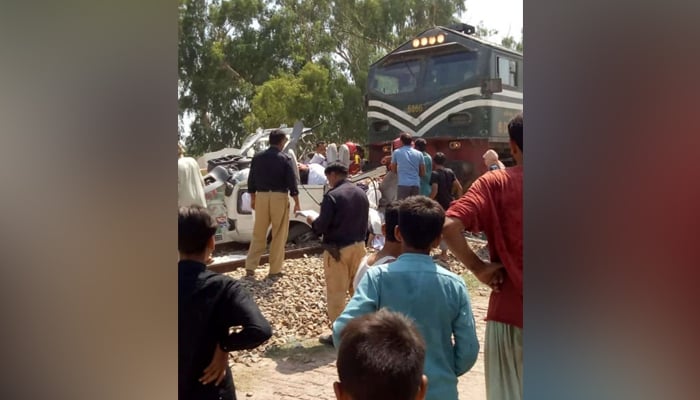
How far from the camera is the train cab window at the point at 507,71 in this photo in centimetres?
1224

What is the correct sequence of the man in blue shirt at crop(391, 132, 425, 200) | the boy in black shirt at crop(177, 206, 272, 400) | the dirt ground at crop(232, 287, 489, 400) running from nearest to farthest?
the boy in black shirt at crop(177, 206, 272, 400)
the dirt ground at crop(232, 287, 489, 400)
the man in blue shirt at crop(391, 132, 425, 200)

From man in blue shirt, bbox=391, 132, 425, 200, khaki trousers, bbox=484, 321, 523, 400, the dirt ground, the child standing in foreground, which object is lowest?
the dirt ground

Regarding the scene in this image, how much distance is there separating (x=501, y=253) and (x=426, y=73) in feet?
34.4

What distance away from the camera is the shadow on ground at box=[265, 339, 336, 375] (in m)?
4.98

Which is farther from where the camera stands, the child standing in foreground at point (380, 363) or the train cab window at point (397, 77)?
the train cab window at point (397, 77)

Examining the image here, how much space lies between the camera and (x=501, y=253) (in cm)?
264

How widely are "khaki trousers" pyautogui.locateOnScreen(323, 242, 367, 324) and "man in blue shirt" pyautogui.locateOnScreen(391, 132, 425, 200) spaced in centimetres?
321

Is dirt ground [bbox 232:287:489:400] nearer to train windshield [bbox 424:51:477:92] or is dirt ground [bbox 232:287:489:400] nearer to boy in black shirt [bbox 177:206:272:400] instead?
boy in black shirt [bbox 177:206:272:400]

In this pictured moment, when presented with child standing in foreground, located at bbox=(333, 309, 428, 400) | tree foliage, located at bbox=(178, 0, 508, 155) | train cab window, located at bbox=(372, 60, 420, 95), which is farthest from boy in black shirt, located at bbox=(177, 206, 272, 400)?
tree foliage, located at bbox=(178, 0, 508, 155)

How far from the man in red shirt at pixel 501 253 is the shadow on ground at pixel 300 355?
2.45 metres

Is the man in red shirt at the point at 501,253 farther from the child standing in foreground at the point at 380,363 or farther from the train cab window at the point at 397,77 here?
the train cab window at the point at 397,77

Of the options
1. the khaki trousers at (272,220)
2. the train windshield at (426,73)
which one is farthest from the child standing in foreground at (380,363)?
the train windshield at (426,73)
